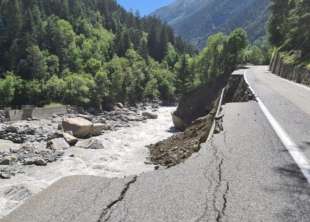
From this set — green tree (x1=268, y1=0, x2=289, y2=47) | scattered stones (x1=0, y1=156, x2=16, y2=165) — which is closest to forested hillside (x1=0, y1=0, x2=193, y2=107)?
green tree (x1=268, y1=0, x2=289, y2=47)

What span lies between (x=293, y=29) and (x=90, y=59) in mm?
74637

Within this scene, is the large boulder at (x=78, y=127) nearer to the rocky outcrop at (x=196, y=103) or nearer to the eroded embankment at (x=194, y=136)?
the rocky outcrop at (x=196, y=103)

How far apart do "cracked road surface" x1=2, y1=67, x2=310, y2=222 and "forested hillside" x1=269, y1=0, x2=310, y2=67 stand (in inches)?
1068

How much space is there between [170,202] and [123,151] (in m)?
27.2

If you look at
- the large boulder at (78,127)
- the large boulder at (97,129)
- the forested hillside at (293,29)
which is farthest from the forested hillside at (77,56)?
the forested hillside at (293,29)

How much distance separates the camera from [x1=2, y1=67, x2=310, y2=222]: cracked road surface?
17.2ft

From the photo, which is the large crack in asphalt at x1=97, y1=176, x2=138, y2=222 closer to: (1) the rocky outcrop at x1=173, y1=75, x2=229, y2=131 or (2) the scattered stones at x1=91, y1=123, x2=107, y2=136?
(2) the scattered stones at x1=91, y1=123, x2=107, y2=136

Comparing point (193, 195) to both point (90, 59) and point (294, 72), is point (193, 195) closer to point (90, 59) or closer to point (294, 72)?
point (294, 72)

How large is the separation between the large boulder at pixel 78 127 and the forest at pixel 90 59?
2973 centimetres

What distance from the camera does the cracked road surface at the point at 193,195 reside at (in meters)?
5.25

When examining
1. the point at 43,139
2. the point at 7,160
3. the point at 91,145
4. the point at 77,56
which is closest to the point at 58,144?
the point at 91,145

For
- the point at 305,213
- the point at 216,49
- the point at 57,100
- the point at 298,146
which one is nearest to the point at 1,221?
the point at 305,213

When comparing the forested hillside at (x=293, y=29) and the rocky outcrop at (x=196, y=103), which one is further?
the rocky outcrop at (x=196, y=103)

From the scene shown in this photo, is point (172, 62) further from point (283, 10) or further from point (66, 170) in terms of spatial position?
point (66, 170)
